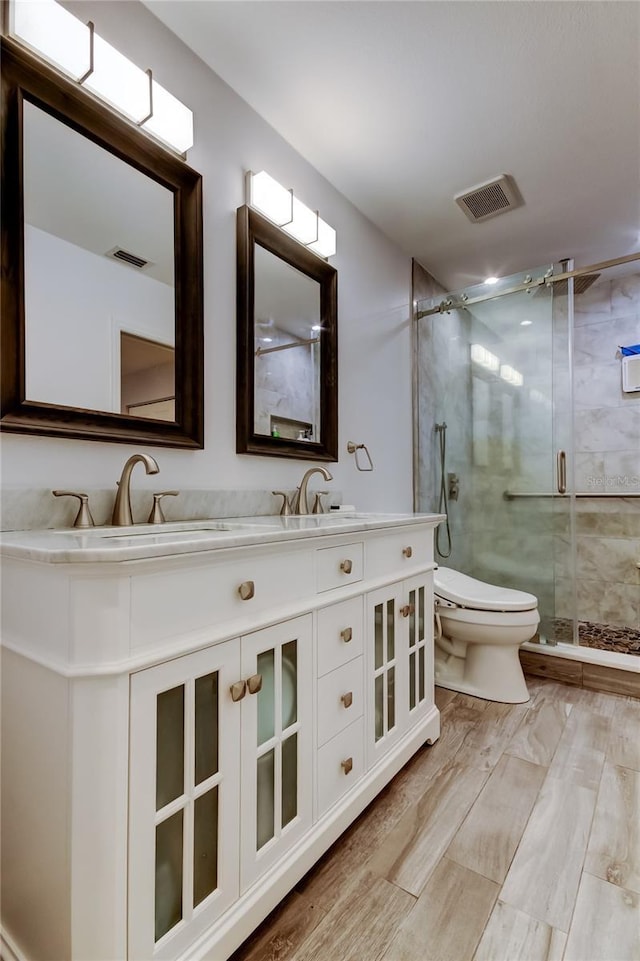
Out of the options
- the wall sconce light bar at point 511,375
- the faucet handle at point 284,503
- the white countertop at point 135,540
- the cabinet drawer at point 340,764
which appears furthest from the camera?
the wall sconce light bar at point 511,375

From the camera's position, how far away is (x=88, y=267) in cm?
119

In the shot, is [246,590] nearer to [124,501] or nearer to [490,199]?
[124,501]

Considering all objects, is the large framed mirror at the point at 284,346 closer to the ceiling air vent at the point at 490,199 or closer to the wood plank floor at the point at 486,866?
the ceiling air vent at the point at 490,199

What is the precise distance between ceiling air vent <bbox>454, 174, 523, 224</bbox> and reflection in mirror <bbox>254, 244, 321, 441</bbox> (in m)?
0.90

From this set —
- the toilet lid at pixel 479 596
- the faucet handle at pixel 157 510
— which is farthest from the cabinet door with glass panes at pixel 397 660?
the faucet handle at pixel 157 510

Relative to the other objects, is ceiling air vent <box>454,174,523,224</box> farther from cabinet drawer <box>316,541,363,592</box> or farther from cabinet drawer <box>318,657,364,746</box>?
cabinet drawer <box>318,657,364,746</box>

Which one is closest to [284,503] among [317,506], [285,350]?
[317,506]

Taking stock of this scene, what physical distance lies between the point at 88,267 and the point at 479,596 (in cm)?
199

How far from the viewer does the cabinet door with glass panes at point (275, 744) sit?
0.93 m

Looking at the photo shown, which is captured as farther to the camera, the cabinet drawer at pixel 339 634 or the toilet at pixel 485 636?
the toilet at pixel 485 636

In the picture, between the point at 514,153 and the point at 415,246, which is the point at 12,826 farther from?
the point at 415,246

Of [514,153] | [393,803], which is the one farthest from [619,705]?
[514,153]

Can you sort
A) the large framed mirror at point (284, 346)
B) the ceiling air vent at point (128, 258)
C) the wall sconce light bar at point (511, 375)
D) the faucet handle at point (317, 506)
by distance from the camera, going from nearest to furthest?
the ceiling air vent at point (128, 258), the large framed mirror at point (284, 346), the faucet handle at point (317, 506), the wall sconce light bar at point (511, 375)

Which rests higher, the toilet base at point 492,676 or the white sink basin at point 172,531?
the white sink basin at point 172,531
